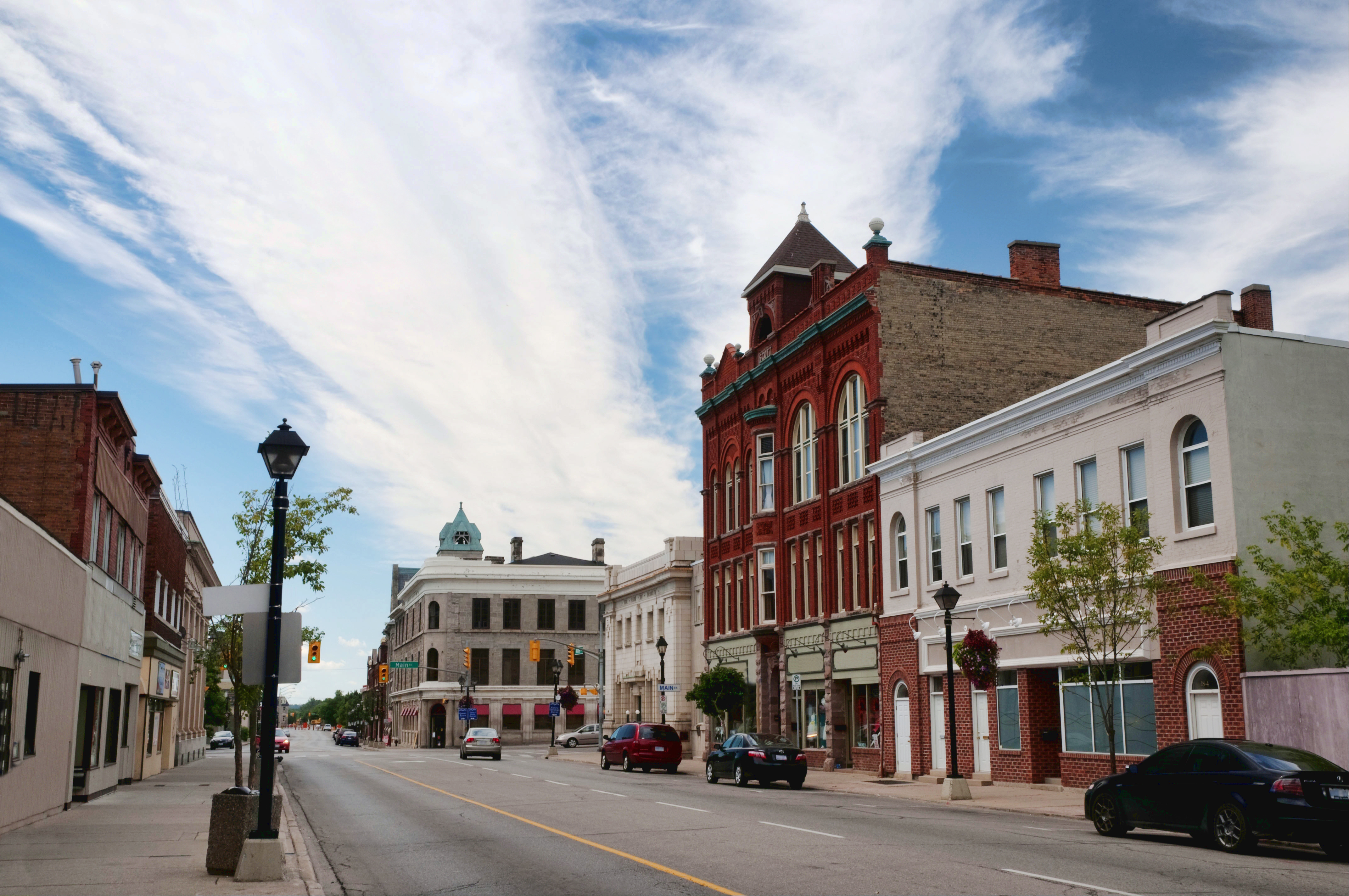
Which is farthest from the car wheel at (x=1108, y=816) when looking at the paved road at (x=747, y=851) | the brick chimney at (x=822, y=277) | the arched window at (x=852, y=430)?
the brick chimney at (x=822, y=277)

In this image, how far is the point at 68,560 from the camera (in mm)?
23266

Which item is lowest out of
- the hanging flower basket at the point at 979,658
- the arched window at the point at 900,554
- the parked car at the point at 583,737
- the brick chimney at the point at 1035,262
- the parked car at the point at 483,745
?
the parked car at the point at 583,737

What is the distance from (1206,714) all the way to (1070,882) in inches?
480

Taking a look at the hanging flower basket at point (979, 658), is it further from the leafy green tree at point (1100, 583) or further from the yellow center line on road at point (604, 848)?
the yellow center line on road at point (604, 848)

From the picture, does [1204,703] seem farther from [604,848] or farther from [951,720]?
[604,848]

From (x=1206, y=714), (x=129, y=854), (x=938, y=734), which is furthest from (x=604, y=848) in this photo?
(x=938, y=734)

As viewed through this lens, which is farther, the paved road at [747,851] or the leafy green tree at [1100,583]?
the leafy green tree at [1100,583]

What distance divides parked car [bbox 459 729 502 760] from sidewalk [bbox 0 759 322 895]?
25.9 m

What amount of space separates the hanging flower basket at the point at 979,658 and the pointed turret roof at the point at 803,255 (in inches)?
A: 832

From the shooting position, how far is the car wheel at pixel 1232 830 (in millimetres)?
14555

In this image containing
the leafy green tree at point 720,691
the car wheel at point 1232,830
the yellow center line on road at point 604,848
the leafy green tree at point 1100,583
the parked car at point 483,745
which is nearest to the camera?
the yellow center line on road at point 604,848

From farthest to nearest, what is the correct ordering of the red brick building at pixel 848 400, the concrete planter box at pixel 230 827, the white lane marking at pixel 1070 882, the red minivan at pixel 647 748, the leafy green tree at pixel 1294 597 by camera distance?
the red minivan at pixel 647 748
the red brick building at pixel 848 400
the leafy green tree at pixel 1294 597
the concrete planter box at pixel 230 827
the white lane marking at pixel 1070 882

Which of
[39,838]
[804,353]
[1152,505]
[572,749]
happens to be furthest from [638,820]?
[572,749]

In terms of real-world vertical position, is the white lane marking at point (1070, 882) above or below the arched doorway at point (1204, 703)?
below
